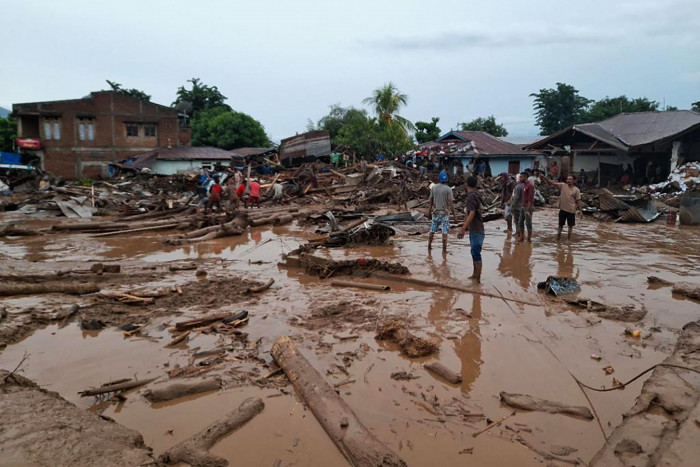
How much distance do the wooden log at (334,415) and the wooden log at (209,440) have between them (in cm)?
44

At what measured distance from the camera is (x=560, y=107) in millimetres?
42719

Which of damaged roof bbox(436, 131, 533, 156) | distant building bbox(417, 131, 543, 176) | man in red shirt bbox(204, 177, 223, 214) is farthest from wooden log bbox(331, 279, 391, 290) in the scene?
damaged roof bbox(436, 131, 533, 156)

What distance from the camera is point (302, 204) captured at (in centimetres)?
2178

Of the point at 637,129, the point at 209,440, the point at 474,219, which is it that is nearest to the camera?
the point at 209,440

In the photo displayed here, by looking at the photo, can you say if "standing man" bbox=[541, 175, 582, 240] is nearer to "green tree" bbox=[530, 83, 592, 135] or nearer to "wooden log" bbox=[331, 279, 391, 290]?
"wooden log" bbox=[331, 279, 391, 290]

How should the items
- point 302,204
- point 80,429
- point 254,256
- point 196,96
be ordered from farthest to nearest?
point 196,96, point 302,204, point 254,256, point 80,429

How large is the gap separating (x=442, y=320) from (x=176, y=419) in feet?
11.5

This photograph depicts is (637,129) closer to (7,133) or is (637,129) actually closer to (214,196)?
(214,196)

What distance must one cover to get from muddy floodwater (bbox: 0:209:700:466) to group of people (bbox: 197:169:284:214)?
6.69 metres

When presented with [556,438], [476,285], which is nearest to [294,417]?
[556,438]

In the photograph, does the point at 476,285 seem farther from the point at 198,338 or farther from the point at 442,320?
the point at 198,338

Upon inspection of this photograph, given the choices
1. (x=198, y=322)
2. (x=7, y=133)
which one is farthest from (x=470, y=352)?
(x=7, y=133)

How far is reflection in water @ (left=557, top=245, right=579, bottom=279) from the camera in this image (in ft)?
28.1

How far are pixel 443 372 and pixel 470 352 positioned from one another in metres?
0.71
